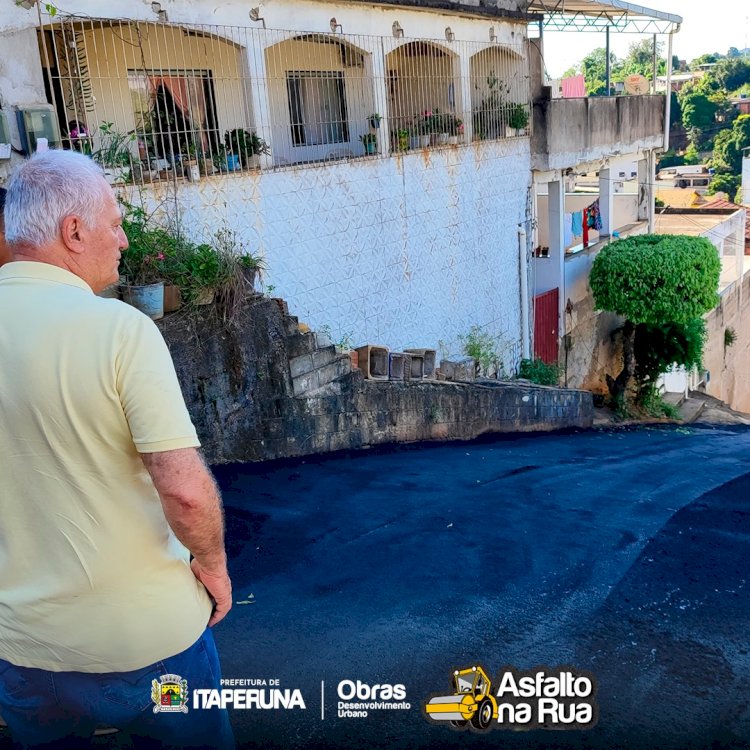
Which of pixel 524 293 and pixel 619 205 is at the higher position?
pixel 619 205

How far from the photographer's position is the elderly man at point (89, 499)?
1876 millimetres

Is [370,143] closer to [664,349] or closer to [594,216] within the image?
[594,216]

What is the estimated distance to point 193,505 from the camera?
6.51 feet

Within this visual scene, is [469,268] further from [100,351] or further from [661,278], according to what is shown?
[100,351]

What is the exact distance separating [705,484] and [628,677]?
378cm

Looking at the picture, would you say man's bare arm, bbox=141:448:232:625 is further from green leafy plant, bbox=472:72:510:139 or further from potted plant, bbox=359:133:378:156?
green leafy plant, bbox=472:72:510:139

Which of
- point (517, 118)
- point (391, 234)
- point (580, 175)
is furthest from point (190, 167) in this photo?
point (580, 175)

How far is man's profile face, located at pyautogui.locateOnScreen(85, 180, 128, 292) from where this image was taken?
6.80 feet

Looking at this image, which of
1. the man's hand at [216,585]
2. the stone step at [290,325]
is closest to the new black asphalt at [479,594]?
the man's hand at [216,585]

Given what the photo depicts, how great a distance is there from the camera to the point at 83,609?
2.00 metres

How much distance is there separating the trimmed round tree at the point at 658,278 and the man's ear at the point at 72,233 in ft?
41.7

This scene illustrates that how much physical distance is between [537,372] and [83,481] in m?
12.1

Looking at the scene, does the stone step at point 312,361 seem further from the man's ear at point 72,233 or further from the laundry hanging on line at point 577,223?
the laundry hanging on line at point 577,223

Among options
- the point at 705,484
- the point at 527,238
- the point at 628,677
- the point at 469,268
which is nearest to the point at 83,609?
the point at 628,677
